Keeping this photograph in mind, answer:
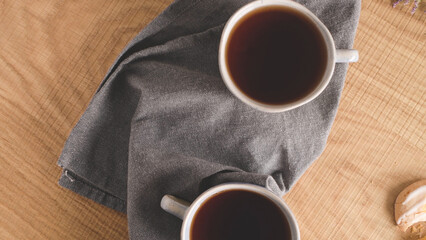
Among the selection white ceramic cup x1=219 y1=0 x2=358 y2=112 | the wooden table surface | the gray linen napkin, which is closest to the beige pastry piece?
the wooden table surface

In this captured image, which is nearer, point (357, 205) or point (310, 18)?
point (310, 18)

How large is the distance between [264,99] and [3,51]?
0.49 m

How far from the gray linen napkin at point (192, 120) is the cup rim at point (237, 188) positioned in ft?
0.19

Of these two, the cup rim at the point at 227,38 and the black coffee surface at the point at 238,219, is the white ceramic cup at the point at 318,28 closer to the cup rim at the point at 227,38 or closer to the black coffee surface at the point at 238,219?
the cup rim at the point at 227,38

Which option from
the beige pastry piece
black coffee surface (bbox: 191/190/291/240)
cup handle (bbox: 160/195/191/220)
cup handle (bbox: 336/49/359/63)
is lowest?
the beige pastry piece

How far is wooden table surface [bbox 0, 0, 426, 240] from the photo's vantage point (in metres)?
0.83

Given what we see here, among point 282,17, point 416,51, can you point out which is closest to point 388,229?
point 416,51

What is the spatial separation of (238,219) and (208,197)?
0.19 ft

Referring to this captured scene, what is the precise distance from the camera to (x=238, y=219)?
2.32 feet

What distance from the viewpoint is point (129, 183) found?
2.53 feet

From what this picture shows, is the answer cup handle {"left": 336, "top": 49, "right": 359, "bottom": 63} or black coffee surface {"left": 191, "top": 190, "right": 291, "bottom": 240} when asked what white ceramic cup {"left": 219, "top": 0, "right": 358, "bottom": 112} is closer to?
cup handle {"left": 336, "top": 49, "right": 359, "bottom": 63}

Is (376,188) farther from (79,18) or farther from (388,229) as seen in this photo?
(79,18)

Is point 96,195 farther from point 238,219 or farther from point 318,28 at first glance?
point 318,28

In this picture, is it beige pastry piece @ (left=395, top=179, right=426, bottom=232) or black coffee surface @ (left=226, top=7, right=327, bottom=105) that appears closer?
black coffee surface @ (left=226, top=7, right=327, bottom=105)
